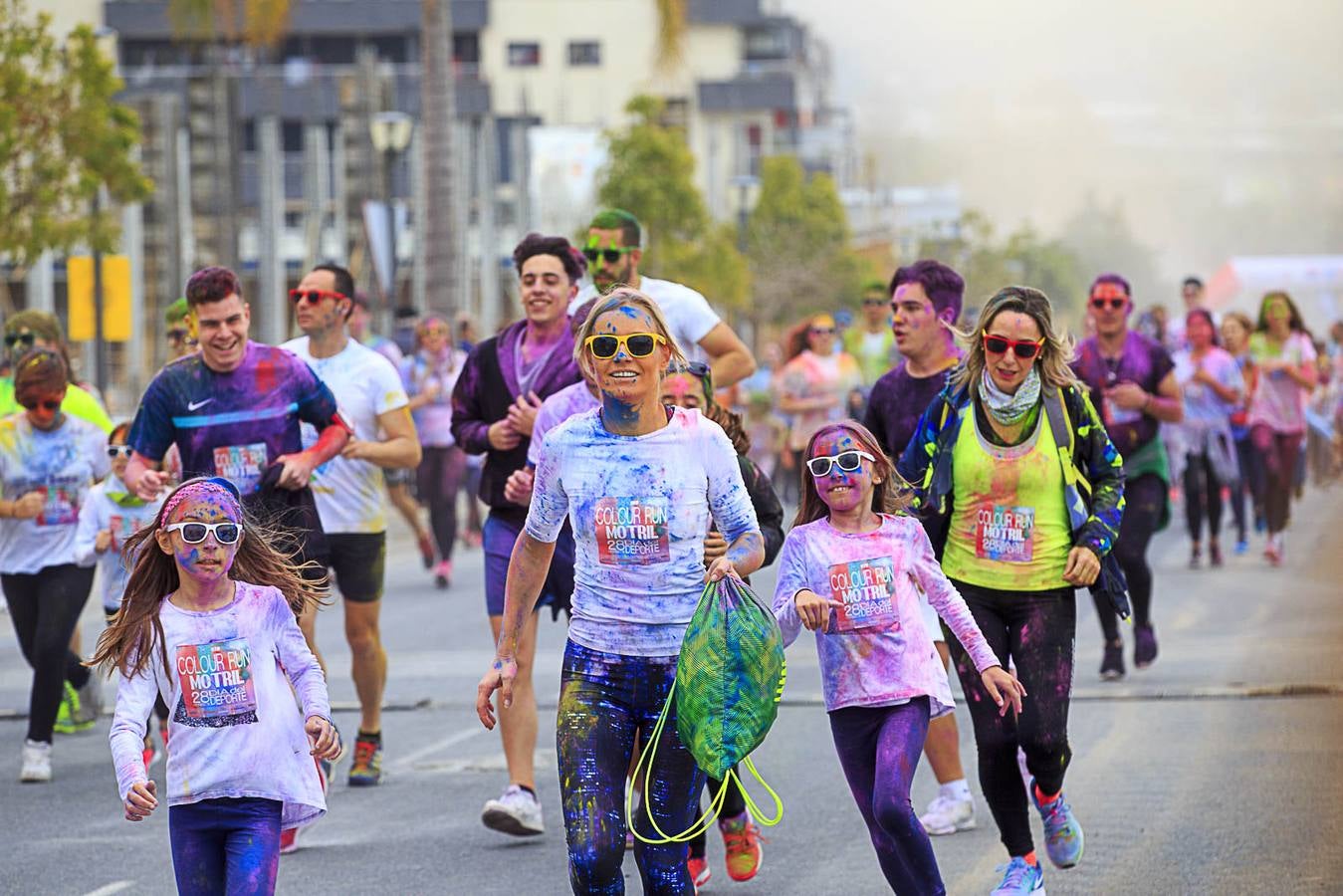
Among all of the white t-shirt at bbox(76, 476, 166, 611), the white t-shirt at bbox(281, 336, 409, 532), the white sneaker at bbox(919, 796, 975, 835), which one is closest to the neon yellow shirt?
the white sneaker at bbox(919, 796, 975, 835)

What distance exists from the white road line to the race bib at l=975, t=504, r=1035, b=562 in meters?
3.47

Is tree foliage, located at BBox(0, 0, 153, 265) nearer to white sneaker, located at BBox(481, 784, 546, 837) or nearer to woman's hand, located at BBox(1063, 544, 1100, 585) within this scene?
white sneaker, located at BBox(481, 784, 546, 837)

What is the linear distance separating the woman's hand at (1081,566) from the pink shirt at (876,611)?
2.02ft

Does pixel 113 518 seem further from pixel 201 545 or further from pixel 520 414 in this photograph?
pixel 201 545

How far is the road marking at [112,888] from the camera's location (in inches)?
280

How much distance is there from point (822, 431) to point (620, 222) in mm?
2169

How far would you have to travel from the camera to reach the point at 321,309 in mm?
8750

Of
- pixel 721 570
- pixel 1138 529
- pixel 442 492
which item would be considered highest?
pixel 721 570

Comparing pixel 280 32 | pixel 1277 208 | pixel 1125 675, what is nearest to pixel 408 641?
pixel 1125 675

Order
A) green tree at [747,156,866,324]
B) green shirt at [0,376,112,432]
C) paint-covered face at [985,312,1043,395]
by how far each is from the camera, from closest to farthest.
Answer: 1. paint-covered face at [985,312,1043,395]
2. green shirt at [0,376,112,432]
3. green tree at [747,156,866,324]

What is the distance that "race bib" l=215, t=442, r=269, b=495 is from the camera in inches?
302

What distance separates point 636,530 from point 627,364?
418mm

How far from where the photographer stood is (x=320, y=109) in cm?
7631

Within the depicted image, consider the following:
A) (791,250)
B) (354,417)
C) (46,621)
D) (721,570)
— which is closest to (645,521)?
(721,570)
